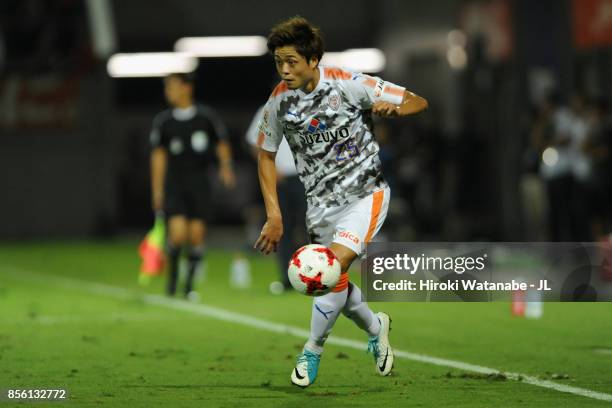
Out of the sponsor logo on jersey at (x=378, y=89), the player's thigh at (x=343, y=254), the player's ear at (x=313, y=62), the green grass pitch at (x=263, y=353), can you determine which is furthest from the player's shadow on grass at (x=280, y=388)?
the player's ear at (x=313, y=62)

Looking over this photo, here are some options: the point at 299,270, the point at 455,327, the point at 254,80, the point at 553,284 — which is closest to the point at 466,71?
the point at 254,80

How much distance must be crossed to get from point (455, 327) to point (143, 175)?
72.4 feet

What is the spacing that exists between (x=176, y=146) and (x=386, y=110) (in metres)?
7.16

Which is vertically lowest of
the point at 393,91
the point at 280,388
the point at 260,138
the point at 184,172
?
the point at 280,388

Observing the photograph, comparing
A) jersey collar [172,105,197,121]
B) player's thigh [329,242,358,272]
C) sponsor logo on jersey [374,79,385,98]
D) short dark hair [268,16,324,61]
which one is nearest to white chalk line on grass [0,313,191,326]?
jersey collar [172,105,197,121]

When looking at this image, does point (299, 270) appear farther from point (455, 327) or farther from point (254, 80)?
point (254, 80)

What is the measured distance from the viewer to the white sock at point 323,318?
8.21 metres

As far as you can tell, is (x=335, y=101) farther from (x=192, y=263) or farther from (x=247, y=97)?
(x=247, y=97)

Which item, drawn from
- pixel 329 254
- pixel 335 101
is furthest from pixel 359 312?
pixel 335 101

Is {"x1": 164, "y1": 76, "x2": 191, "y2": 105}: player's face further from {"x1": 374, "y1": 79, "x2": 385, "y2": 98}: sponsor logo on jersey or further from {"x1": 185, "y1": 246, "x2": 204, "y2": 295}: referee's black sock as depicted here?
{"x1": 374, "y1": 79, "x2": 385, "y2": 98}: sponsor logo on jersey

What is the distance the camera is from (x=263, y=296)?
15.0m

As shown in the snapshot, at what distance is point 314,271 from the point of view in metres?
7.83

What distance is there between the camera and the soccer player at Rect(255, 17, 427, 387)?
8.09m

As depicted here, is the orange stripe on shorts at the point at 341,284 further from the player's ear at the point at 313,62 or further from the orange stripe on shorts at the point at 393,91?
the player's ear at the point at 313,62
